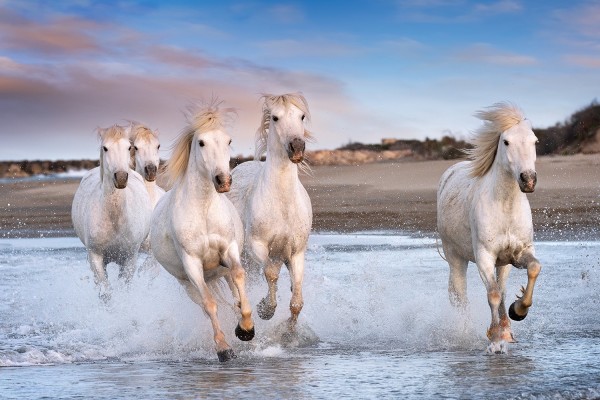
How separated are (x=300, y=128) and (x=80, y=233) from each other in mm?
4523

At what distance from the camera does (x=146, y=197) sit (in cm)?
1240

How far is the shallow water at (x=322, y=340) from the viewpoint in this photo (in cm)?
712

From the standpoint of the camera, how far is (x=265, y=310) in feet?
31.0

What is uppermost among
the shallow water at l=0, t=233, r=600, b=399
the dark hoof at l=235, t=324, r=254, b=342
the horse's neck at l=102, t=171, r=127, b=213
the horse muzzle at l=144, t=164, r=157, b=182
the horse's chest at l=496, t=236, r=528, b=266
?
the horse muzzle at l=144, t=164, r=157, b=182

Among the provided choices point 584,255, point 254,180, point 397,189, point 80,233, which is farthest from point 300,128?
point 397,189

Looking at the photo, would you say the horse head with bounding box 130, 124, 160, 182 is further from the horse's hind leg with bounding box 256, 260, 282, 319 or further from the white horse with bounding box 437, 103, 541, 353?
the white horse with bounding box 437, 103, 541, 353

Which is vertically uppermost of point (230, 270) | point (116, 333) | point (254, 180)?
point (254, 180)

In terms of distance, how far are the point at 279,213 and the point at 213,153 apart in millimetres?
1151

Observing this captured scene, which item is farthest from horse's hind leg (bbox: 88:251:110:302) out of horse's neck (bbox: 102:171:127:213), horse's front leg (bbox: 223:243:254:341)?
horse's front leg (bbox: 223:243:254:341)

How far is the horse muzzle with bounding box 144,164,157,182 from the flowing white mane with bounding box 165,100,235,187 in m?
Answer: 3.18

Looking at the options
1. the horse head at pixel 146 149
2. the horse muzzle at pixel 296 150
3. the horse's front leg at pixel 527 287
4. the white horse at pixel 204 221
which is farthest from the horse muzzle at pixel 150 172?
the horse's front leg at pixel 527 287

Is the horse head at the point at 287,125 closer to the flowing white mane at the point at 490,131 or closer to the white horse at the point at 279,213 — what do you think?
the white horse at the point at 279,213

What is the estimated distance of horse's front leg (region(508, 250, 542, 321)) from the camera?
8617mm

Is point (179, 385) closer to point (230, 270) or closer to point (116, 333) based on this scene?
point (230, 270)
